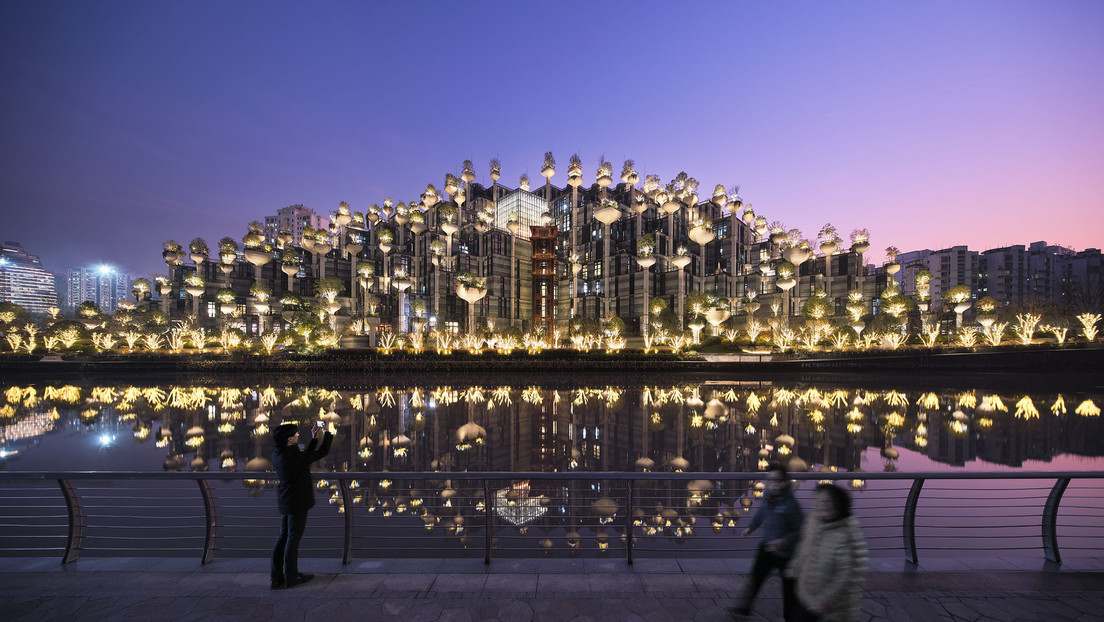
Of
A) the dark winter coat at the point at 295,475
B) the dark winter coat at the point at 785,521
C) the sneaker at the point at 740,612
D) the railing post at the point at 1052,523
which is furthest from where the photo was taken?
the railing post at the point at 1052,523

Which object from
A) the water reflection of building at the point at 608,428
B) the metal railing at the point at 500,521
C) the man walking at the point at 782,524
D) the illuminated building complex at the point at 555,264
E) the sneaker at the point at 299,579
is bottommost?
the water reflection of building at the point at 608,428

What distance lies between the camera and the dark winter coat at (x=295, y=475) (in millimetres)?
4086

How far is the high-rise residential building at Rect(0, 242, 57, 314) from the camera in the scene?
134 meters

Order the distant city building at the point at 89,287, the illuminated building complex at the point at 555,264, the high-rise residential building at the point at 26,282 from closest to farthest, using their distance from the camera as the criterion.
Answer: the illuminated building complex at the point at 555,264
the high-rise residential building at the point at 26,282
the distant city building at the point at 89,287

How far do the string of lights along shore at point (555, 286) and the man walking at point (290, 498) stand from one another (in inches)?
1563

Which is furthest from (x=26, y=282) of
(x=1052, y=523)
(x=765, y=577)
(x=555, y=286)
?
(x=1052, y=523)

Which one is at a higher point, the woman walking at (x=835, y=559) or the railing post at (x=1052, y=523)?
the woman walking at (x=835, y=559)

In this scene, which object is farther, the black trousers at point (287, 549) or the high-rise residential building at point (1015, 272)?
the high-rise residential building at point (1015, 272)

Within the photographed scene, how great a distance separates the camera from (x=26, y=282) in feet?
465

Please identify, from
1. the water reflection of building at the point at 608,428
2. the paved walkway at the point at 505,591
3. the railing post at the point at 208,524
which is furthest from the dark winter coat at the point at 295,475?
the water reflection of building at the point at 608,428

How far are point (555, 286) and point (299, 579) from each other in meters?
57.8

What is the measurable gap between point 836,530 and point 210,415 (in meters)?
21.5

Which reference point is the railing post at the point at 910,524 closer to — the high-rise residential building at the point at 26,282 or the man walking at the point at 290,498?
the man walking at the point at 290,498

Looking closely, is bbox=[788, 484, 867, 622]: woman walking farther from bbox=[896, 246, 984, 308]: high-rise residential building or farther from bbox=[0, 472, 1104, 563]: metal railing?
bbox=[896, 246, 984, 308]: high-rise residential building
